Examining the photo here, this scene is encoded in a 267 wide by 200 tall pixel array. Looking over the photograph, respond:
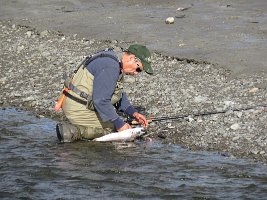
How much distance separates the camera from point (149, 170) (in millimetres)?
9367

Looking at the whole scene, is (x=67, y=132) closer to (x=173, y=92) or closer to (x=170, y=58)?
(x=173, y=92)

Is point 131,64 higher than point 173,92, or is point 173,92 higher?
point 131,64

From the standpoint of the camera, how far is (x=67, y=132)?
34.4 feet

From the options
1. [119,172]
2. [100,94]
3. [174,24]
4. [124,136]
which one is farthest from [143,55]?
[174,24]

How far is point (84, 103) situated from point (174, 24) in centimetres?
808

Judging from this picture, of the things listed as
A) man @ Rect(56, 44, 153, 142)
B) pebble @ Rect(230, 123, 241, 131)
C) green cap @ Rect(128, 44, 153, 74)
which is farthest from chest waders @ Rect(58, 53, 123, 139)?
pebble @ Rect(230, 123, 241, 131)

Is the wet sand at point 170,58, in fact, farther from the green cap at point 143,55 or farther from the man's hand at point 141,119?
the green cap at point 143,55

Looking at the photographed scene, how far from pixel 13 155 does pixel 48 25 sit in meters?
9.59

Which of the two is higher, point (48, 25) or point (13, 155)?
point (48, 25)

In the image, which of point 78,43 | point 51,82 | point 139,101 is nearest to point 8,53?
point 78,43

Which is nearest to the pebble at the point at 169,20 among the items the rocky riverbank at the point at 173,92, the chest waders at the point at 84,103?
the rocky riverbank at the point at 173,92

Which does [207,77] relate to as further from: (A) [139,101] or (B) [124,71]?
(B) [124,71]

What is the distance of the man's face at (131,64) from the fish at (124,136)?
3.01ft

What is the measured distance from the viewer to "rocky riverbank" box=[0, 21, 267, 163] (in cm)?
1048
